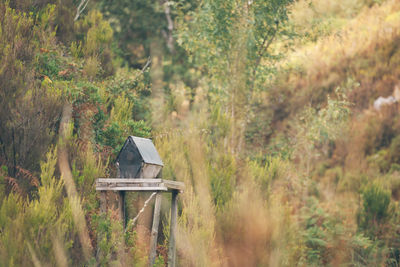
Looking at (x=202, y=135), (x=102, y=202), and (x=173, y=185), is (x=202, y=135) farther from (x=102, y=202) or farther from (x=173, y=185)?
(x=102, y=202)

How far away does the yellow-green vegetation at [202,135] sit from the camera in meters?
5.33

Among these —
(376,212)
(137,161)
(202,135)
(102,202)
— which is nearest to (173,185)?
(137,161)

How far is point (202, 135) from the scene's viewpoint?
8.42 meters

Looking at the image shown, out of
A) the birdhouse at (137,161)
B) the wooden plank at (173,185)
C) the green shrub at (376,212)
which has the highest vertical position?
the birdhouse at (137,161)

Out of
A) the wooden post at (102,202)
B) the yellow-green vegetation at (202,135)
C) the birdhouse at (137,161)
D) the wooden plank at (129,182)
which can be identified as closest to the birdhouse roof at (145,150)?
the birdhouse at (137,161)

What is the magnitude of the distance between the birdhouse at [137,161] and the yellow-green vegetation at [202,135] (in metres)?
0.57

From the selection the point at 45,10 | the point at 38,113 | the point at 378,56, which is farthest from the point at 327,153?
the point at 38,113

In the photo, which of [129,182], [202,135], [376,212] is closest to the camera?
[129,182]

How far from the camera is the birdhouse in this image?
491 cm

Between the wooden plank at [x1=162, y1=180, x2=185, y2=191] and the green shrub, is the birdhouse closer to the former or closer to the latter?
the wooden plank at [x1=162, y1=180, x2=185, y2=191]

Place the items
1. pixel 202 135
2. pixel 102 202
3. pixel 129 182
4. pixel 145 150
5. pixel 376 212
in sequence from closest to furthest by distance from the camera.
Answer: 1. pixel 129 182
2. pixel 102 202
3. pixel 145 150
4. pixel 202 135
5. pixel 376 212

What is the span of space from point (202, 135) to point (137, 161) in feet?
11.7

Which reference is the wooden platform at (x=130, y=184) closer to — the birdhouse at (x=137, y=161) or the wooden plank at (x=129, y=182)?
the wooden plank at (x=129, y=182)

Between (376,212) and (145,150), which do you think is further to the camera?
(376,212)
